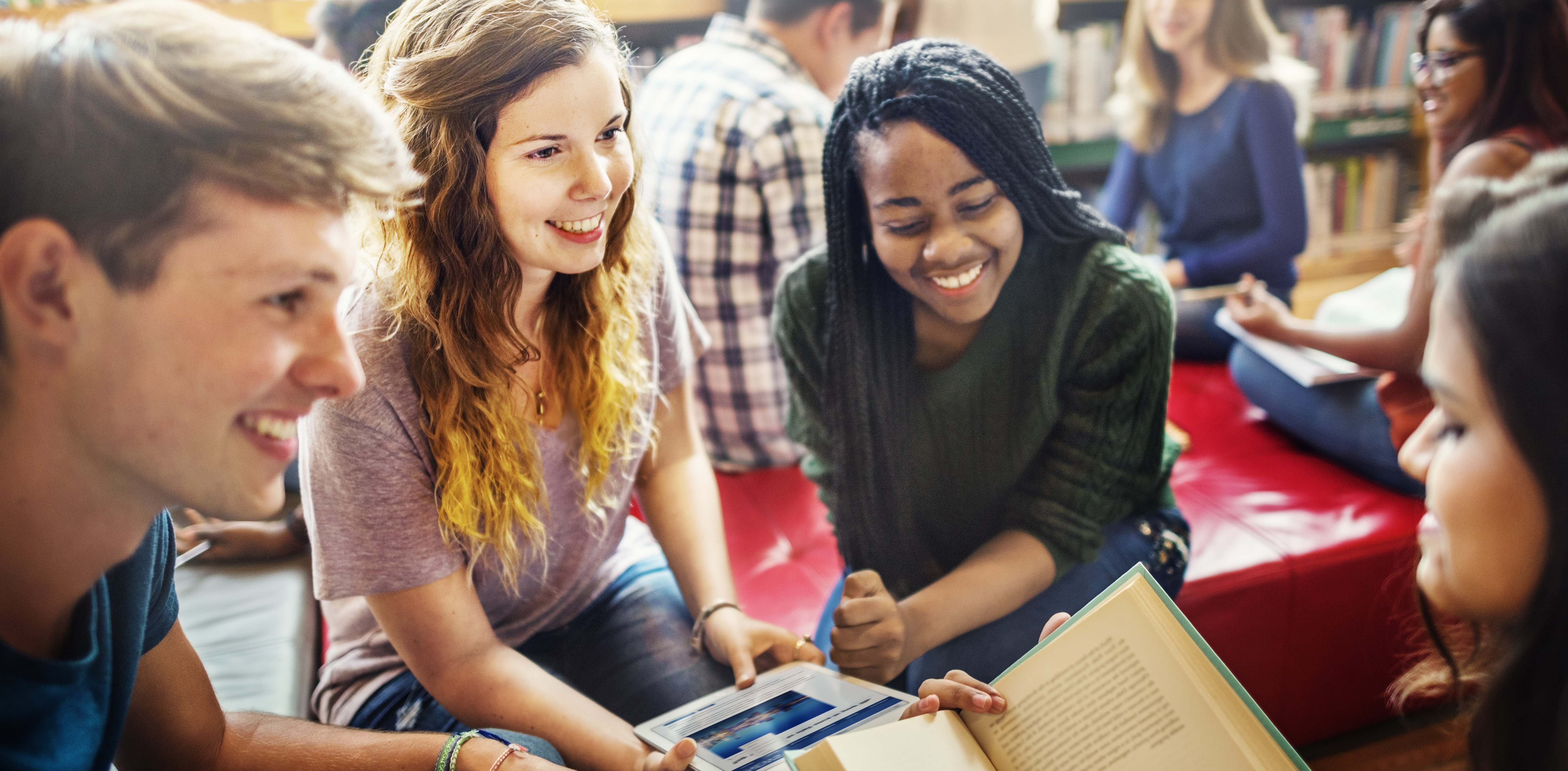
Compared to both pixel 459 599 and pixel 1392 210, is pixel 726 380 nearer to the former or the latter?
pixel 459 599

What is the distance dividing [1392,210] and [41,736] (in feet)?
12.3

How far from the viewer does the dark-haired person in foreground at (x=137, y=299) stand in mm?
553

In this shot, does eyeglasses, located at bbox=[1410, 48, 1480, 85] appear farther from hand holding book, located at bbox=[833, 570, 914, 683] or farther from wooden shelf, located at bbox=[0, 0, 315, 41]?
wooden shelf, located at bbox=[0, 0, 315, 41]

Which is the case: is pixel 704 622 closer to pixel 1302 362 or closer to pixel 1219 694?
pixel 1219 694

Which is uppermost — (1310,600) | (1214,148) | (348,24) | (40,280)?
(348,24)

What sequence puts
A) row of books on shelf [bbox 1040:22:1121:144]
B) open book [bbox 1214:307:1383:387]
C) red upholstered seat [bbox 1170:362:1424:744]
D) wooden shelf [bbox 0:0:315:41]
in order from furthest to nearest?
1. row of books on shelf [bbox 1040:22:1121:144]
2. wooden shelf [bbox 0:0:315:41]
3. open book [bbox 1214:307:1383:387]
4. red upholstered seat [bbox 1170:362:1424:744]

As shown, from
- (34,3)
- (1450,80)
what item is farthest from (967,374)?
(34,3)

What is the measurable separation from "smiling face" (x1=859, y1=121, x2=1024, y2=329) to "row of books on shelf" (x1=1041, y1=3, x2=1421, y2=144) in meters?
1.99

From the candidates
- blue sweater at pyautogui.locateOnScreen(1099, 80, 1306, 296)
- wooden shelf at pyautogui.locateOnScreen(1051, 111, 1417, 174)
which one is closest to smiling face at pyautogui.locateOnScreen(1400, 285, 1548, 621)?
blue sweater at pyautogui.locateOnScreen(1099, 80, 1306, 296)

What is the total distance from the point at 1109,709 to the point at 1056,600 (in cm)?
29

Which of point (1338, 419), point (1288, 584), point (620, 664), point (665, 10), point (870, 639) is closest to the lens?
point (870, 639)

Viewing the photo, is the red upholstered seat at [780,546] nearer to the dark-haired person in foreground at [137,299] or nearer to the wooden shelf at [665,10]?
the dark-haired person in foreground at [137,299]

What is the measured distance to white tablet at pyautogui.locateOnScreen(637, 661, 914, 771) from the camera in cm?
89

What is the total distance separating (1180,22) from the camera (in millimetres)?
2289
